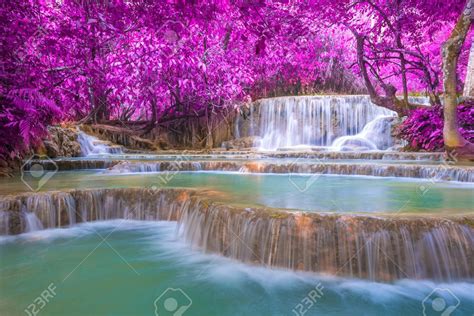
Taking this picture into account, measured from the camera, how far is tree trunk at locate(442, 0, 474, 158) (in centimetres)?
781

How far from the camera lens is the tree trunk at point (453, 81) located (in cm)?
781

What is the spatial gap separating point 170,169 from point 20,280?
5158mm

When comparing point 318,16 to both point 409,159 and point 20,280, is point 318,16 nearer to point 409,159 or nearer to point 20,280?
point 409,159

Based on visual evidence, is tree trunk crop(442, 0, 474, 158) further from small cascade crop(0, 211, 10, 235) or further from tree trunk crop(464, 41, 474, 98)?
small cascade crop(0, 211, 10, 235)

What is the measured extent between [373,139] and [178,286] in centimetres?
1204

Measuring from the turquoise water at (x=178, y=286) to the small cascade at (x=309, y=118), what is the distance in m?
11.6

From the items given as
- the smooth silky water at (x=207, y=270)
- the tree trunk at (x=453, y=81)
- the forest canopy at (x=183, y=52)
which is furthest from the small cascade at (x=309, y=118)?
the smooth silky water at (x=207, y=270)

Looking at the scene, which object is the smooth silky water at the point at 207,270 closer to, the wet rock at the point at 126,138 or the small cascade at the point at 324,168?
the small cascade at the point at 324,168

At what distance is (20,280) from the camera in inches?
139

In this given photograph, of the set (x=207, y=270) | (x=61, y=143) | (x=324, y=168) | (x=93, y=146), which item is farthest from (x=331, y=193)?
(x=93, y=146)

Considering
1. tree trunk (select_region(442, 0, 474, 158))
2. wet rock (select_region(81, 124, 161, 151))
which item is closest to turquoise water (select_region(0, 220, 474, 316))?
tree trunk (select_region(442, 0, 474, 158))

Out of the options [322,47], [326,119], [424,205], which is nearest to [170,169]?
[424,205]

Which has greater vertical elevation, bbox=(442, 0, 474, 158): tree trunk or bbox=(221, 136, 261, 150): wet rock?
bbox=(442, 0, 474, 158): tree trunk

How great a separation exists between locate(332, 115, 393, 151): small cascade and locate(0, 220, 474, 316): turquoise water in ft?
35.0
